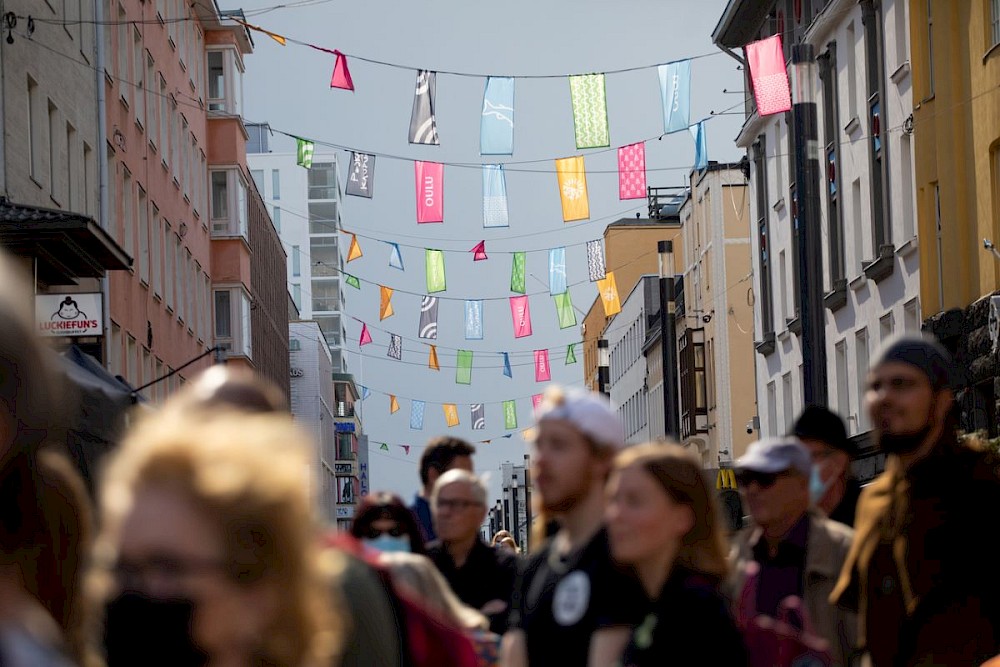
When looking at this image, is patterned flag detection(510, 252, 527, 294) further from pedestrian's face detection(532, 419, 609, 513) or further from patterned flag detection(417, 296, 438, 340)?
pedestrian's face detection(532, 419, 609, 513)

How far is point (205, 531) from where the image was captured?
7.72ft

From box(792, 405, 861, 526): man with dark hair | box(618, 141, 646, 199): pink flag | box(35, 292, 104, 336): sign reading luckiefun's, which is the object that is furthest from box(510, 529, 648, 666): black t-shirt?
box(618, 141, 646, 199): pink flag

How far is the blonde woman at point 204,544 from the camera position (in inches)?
91.4

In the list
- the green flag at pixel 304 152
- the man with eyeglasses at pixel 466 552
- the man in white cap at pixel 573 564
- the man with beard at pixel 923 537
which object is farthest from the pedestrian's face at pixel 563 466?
the green flag at pixel 304 152

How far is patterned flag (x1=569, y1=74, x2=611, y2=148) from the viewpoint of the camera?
1113 inches

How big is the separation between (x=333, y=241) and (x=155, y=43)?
12931cm

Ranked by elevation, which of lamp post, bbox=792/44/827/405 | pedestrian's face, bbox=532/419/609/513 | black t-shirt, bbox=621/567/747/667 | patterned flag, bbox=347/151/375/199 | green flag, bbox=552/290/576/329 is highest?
patterned flag, bbox=347/151/375/199

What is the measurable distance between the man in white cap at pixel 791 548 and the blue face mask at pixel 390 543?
3.67 ft

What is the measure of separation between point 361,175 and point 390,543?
28333mm

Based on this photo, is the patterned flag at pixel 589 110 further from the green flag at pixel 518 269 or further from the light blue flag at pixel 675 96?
the green flag at pixel 518 269

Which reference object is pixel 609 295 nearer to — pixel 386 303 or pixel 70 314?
pixel 386 303

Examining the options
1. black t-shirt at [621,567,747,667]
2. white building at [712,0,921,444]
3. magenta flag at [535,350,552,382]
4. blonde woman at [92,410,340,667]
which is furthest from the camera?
magenta flag at [535,350,552,382]

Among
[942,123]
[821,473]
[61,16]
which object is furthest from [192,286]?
[821,473]

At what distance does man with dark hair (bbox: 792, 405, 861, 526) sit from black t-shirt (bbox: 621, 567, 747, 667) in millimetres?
2830
